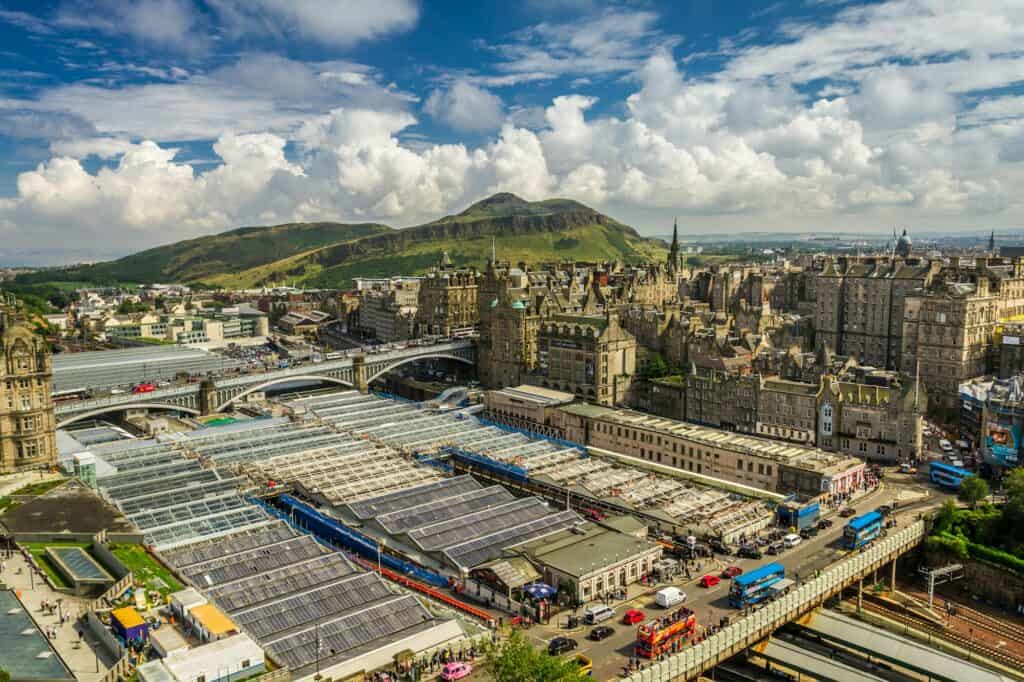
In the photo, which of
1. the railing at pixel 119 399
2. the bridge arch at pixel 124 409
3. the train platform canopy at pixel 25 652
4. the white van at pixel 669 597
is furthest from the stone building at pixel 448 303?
the train platform canopy at pixel 25 652

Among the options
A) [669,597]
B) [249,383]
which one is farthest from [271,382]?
[669,597]

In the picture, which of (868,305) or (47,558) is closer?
(47,558)

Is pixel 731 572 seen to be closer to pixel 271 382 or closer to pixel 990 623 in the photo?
pixel 990 623

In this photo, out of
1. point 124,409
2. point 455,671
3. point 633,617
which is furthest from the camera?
point 124,409

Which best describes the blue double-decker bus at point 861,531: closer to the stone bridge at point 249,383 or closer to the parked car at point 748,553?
the parked car at point 748,553

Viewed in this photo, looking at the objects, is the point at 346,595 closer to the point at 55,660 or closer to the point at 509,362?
the point at 55,660

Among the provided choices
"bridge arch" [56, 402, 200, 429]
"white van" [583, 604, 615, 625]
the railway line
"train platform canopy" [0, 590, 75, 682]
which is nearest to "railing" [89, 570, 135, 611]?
"train platform canopy" [0, 590, 75, 682]

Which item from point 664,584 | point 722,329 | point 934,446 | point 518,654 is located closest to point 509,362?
point 722,329
